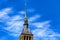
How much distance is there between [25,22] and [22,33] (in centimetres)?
730

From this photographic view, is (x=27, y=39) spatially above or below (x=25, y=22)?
below

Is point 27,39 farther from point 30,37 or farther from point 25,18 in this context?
point 25,18

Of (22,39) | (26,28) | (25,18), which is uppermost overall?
(25,18)

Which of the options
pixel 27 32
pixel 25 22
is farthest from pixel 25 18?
pixel 27 32

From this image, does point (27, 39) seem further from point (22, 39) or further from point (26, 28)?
point (26, 28)

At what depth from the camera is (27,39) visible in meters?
68.0

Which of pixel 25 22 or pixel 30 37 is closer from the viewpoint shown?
pixel 30 37

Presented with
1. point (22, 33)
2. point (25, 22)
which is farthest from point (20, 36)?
point (25, 22)

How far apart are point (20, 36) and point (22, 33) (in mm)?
1924

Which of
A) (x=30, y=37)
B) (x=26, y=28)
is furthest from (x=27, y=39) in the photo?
(x=26, y=28)

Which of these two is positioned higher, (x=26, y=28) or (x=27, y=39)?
(x=26, y=28)

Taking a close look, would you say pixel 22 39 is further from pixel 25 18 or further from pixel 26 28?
pixel 25 18

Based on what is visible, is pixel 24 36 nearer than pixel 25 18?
Yes

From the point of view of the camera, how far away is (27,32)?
70.2 meters
